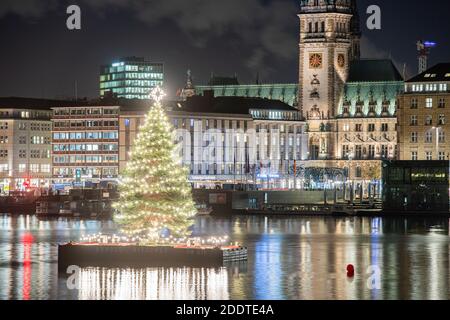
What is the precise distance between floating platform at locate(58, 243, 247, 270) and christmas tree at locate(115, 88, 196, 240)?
2.64 meters

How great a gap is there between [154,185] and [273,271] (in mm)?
8534

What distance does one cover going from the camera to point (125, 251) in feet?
249

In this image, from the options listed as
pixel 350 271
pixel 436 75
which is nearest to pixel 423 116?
pixel 436 75

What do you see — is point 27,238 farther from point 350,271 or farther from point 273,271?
point 350,271

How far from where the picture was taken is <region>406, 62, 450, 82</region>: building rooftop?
7534 inches

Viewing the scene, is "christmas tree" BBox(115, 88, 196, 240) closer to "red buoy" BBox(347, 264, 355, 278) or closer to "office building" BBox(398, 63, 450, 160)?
"red buoy" BBox(347, 264, 355, 278)

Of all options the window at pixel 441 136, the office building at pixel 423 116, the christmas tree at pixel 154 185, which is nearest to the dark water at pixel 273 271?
the christmas tree at pixel 154 185

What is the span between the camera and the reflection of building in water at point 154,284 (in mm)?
66125

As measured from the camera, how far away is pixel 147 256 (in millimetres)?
75375

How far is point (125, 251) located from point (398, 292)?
1632 centimetres

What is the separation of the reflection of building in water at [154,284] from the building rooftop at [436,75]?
399 feet
